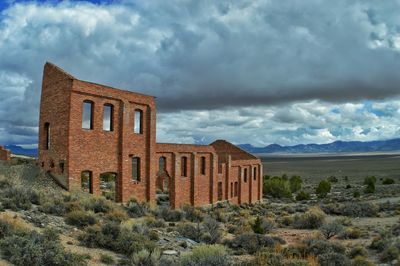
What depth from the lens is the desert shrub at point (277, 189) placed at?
59088mm

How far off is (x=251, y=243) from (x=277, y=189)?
45216 millimetres

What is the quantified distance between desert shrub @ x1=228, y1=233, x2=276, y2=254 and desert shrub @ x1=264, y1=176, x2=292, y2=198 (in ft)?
142

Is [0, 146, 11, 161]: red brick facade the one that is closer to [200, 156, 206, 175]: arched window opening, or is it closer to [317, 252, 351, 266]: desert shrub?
[200, 156, 206, 175]: arched window opening

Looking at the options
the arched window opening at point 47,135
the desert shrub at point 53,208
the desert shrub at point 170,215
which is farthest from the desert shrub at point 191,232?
the arched window opening at point 47,135

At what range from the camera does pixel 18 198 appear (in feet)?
55.9

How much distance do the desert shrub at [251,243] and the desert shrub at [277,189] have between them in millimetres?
43218

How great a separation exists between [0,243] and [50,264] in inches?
58.0

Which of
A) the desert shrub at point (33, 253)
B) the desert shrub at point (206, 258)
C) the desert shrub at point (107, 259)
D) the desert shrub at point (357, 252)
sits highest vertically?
the desert shrub at point (33, 253)

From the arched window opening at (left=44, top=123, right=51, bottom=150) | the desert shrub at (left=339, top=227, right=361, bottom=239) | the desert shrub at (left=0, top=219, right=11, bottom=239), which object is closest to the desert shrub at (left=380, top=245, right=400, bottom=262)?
the desert shrub at (left=339, top=227, right=361, bottom=239)

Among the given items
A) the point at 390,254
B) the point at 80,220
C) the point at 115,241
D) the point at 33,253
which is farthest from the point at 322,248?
the point at 33,253

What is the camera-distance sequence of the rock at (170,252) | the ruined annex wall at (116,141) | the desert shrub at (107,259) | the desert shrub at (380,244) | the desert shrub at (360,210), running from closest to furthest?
the desert shrub at (107,259)
the rock at (170,252)
the desert shrub at (380,244)
the ruined annex wall at (116,141)
the desert shrub at (360,210)

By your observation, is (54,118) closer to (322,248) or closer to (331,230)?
(331,230)

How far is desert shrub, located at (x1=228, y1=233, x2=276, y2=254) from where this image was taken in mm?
15719

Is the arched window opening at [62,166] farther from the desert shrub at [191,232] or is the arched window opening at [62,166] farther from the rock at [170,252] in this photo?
the rock at [170,252]
